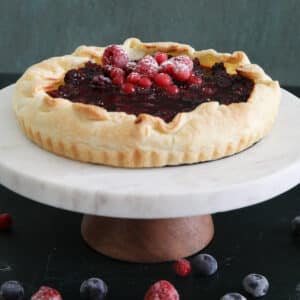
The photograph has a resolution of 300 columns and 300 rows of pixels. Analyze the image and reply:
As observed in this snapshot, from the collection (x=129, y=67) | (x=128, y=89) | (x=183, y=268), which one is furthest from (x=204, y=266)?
(x=129, y=67)

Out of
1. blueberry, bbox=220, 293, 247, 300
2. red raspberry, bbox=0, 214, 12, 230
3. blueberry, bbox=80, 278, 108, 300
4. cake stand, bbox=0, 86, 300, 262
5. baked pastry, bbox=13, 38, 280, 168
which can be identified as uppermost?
baked pastry, bbox=13, 38, 280, 168

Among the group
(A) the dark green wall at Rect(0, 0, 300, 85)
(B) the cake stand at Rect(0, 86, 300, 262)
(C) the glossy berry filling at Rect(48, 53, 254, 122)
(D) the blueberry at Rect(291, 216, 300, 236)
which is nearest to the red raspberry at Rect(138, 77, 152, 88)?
(C) the glossy berry filling at Rect(48, 53, 254, 122)

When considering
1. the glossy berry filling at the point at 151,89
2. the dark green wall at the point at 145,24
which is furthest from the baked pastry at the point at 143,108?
the dark green wall at the point at 145,24

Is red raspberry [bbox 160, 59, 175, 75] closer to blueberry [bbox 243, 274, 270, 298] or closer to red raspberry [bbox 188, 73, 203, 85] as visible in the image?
red raspberry [bbox 188, 73, 203, 85]

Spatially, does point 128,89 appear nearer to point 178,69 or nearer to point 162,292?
point 178,69

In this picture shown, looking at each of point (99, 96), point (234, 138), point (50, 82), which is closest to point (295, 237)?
point (234, 138)

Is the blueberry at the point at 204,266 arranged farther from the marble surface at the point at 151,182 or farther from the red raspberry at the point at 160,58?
the red raspberry at the point at 160,58
